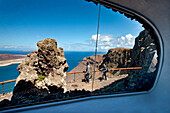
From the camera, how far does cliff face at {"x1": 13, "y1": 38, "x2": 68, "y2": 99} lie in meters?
4.18

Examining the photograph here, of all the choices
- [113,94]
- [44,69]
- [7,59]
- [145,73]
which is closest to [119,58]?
[145,73]

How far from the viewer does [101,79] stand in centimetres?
496

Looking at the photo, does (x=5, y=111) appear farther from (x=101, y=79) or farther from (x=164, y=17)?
(x=101, y=79)

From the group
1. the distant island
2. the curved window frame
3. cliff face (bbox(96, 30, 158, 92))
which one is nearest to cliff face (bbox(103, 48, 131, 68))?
cliff face (bbox(96, 30, 158, 92))

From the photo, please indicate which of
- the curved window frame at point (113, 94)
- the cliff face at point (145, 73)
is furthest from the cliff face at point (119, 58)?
the curved window frame at point (113, 94)

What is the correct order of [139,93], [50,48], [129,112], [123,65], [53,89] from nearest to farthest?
[129,112] < [139,93] < [53,89] < [50,48] < [123,65]

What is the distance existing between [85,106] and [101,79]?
12.1ft

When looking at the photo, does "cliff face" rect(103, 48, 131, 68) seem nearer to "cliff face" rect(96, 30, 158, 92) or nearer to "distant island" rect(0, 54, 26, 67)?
"cliff face" rect(96, 30, 158, 92)

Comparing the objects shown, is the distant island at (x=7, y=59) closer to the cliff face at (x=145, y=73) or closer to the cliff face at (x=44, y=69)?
the cliff face at (x=44, y=69)

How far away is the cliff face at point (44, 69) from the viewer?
418cm

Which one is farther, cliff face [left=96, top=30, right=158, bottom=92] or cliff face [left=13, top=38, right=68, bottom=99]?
cliff face [left=13, top=38, right=68, bottom=99]

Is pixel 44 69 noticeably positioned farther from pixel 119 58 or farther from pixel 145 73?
pixel 119 58

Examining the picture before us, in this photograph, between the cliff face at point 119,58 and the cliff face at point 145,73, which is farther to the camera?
the cliff face at point 119,58

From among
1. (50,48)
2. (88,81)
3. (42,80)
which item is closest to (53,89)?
(42,80)
